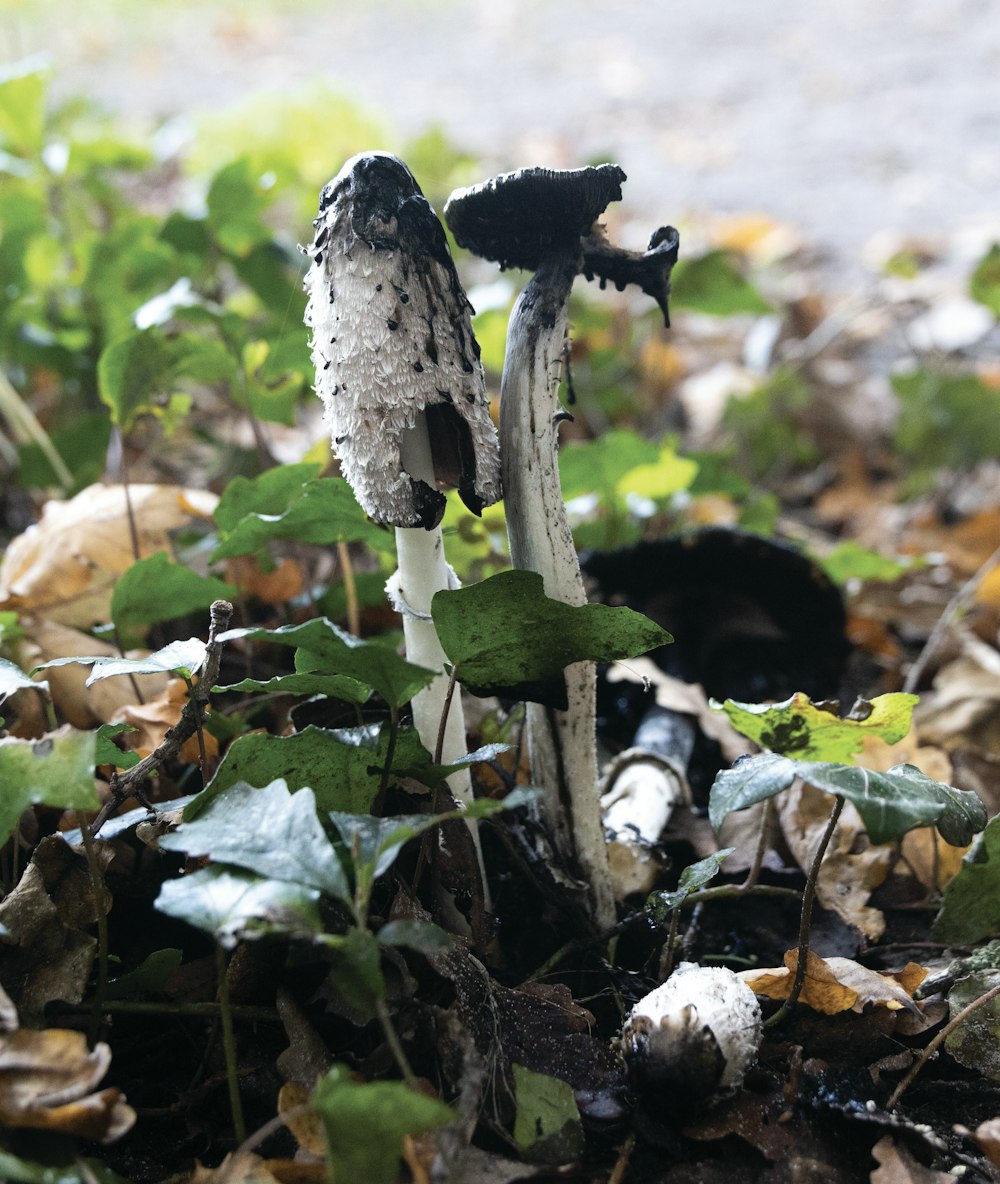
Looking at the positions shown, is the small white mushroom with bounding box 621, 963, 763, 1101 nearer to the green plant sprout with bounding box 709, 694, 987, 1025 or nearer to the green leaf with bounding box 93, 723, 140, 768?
the green plant sprout with bounding box 709, 694, 987, 1025

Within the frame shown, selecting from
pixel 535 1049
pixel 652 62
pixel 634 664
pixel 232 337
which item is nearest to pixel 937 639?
pixel 634 664

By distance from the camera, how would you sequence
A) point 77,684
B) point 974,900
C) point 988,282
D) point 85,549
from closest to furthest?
point 974,900 → point 77,684 → point 85,549 → point 988,282

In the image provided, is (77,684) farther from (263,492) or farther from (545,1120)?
(545,1120)

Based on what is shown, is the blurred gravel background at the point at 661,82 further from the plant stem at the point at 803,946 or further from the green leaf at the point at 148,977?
the green leaf at the point at 148,977

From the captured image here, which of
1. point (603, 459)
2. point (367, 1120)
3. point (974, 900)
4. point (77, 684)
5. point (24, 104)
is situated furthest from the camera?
point (24, 104)

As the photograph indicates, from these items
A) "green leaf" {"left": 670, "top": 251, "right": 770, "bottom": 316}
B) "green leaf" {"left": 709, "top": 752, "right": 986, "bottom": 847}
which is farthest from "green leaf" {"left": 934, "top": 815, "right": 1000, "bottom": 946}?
"green leaf" {"left": 670, "top": 251, "right": 770, "bottom": 316}

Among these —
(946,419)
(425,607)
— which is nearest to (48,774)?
(425,607)

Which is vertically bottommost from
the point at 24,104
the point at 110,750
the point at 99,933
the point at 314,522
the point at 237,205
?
the point at 99,933
